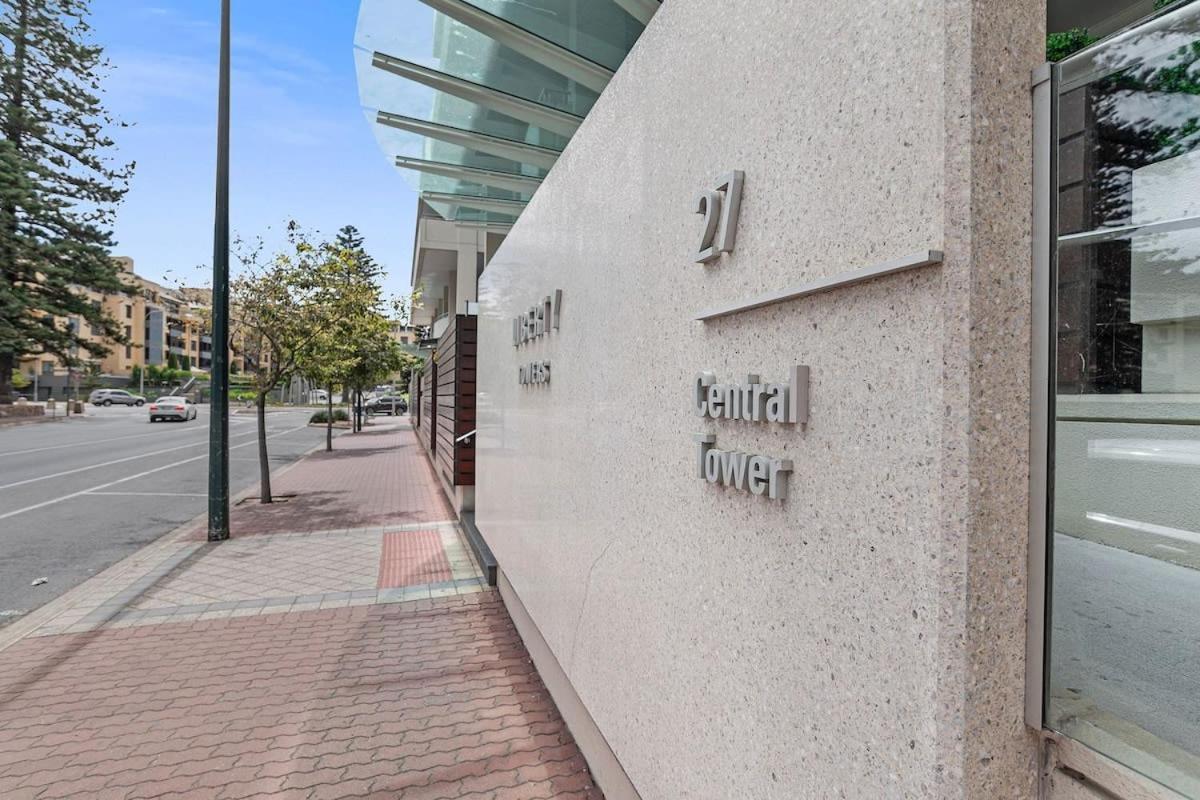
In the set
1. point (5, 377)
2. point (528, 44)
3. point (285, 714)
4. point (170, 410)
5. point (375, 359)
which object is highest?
point (528, 44)

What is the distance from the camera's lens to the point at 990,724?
121 cm

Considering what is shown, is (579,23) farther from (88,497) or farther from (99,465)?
(99,465)

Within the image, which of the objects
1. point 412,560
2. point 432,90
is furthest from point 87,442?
point 432,90

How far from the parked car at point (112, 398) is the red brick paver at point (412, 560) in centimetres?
6607

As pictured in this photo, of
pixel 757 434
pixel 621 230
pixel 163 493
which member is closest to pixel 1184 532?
pixel 757 434

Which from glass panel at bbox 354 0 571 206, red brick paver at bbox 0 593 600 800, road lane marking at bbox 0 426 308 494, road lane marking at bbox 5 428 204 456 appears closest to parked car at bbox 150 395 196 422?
road lane marking at bbox 5 428 204 456

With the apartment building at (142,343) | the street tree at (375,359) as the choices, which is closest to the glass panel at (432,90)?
the street tree at (375,359)

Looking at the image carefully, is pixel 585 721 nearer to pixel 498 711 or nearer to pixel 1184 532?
pixel 498 711

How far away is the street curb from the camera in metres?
5.22

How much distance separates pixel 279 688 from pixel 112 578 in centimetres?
384

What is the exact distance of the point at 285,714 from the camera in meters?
3.80

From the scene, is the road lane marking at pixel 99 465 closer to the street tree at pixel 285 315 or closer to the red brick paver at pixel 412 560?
the street tree at pixel 285 315

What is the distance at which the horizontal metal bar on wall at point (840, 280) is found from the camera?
1.23m

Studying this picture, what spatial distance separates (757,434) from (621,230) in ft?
4.61
